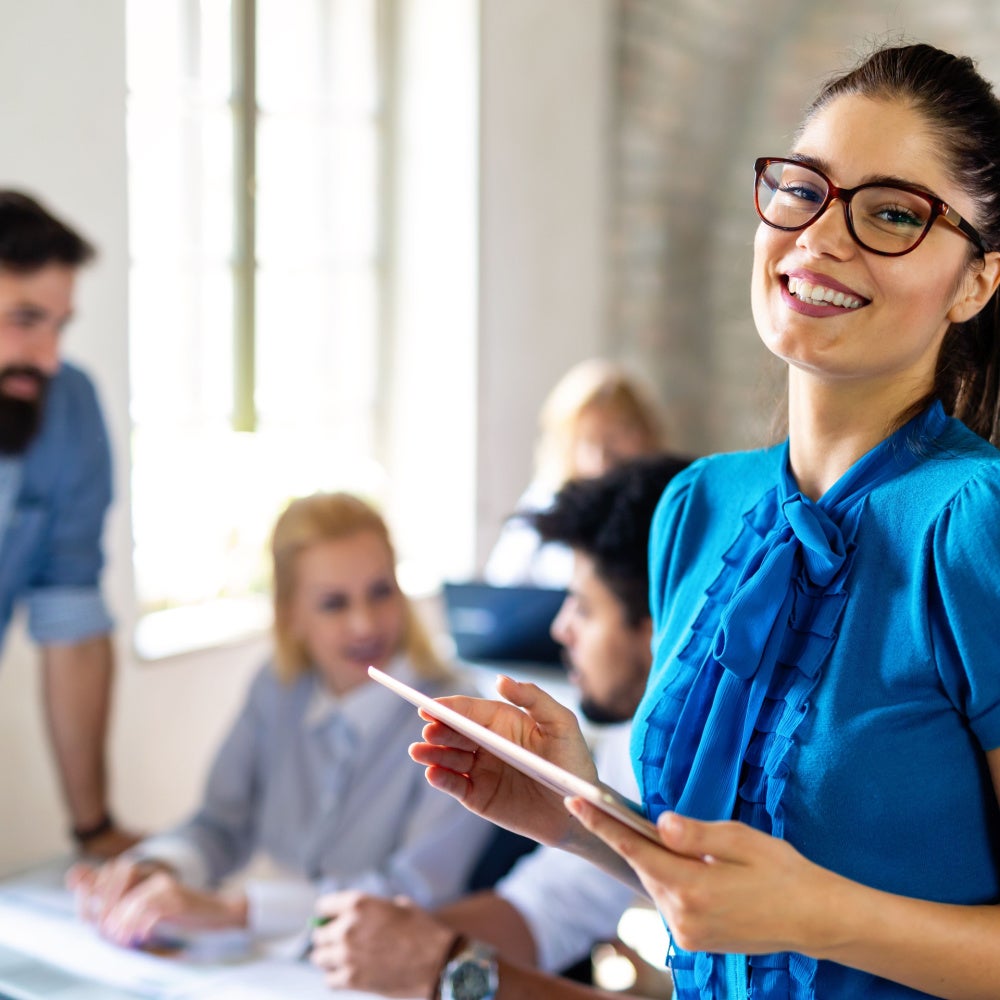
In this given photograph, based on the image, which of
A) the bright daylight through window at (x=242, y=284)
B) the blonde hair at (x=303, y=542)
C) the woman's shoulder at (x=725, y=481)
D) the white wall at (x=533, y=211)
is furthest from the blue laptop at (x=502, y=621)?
the woman's shoulder at (x=725, y=481)

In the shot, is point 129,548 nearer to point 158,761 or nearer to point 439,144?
point 158,761

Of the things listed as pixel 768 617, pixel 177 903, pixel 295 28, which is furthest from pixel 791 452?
pixel 295 28

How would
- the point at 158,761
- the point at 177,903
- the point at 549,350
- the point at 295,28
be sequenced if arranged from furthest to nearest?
the point at 549,350, the point at 295,28, the point at 158,761, the point at 177,903

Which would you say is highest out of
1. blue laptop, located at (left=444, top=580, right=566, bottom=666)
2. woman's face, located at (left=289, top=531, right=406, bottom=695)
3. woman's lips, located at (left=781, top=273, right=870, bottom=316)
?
woman's lips, located at (left=781, top=273, right=870, bottom=316)

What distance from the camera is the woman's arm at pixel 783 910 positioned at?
2.44ft

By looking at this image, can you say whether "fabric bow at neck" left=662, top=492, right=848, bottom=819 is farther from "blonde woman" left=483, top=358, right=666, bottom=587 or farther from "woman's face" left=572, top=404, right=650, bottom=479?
"woman's face" left=572, top=404, right=650, bottom=479

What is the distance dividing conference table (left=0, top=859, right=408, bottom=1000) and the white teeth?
1.16 meters

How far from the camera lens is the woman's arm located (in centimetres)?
74

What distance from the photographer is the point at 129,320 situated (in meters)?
2.93

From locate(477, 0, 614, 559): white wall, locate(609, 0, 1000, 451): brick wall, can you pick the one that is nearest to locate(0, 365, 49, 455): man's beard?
locate(477, 0, 614, 559): white wall

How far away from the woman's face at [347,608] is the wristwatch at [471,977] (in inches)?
34.8

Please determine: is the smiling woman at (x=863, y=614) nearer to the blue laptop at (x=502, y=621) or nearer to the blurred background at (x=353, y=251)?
the blue laptop at (x=502, y=621)

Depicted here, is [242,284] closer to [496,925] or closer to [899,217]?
[496,925]

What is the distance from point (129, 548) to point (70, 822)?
62 centimetres
